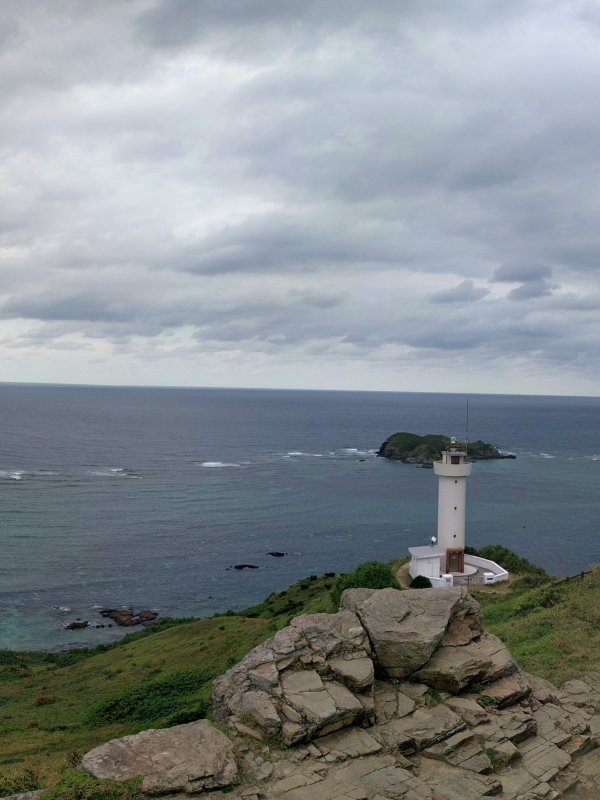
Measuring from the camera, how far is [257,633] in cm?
4528

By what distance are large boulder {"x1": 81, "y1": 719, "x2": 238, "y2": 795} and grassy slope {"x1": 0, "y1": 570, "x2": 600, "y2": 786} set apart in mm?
2746

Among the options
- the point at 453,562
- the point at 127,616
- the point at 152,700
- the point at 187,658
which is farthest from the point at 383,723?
the point at 127,616

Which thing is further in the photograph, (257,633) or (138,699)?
(257,633)

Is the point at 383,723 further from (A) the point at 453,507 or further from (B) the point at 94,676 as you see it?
(A) the point at 453,507

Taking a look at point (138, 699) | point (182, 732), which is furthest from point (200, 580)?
point (182, 732)

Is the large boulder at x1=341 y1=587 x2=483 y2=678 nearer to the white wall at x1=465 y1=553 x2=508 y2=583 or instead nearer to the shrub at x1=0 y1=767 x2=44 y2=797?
the shrub at x1=0 y1=767 x2=44 y2=797

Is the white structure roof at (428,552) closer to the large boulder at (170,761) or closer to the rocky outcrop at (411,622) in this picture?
the rocky outcrop at (411,622)

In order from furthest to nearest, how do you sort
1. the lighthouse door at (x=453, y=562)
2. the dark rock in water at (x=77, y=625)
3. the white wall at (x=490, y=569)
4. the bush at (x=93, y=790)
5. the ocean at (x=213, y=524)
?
the ocean at (x=213, y=524), the dark rock in water at (x=77, y=625), the lighthouse door at (x=453, y=562), the white wall at (x=490, y=569), the bush at (x=93, y=790)

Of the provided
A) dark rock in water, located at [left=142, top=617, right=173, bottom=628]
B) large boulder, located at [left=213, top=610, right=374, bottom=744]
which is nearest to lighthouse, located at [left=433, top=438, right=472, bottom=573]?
dark rock in water, located at [left=142, top=617, right=173, bottom=628]

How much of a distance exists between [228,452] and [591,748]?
15743 cm

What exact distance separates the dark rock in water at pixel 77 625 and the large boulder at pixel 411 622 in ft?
160

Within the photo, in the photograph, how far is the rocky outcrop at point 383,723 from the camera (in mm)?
15422

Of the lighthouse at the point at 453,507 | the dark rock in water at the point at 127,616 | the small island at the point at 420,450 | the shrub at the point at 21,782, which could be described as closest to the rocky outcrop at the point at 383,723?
the shrub at the point at 21,782

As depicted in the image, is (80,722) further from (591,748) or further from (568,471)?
(568,471)
